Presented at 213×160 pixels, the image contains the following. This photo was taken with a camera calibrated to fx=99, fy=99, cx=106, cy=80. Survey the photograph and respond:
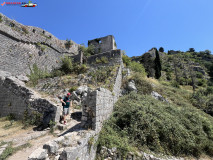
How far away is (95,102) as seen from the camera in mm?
4027

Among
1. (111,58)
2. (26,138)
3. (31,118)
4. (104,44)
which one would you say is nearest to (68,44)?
(104,44)

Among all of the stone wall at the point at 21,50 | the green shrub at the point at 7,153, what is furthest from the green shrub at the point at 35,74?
the green shrub at the point at 7,153

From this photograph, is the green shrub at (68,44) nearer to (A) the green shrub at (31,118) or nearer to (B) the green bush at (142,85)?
(B) the green bush at (142,85)

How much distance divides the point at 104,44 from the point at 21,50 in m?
12.9

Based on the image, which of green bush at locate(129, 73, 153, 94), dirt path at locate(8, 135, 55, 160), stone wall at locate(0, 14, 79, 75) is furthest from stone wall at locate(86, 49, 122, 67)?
dirt path at locate(8, 135, 55, 160)

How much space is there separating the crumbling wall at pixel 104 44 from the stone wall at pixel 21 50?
7518mm

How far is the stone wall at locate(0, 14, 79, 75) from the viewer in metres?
10.8

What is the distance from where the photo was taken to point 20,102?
21.8 feet

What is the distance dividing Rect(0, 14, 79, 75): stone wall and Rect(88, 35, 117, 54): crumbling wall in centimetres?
752

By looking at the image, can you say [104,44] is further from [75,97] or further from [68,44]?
[75,97]

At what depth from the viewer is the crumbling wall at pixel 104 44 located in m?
18.9

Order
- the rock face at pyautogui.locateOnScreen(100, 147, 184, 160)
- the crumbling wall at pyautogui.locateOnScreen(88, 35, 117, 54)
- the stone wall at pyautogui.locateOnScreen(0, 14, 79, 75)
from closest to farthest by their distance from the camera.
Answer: the rock face at pyautogui.locateOnScreen(100, 147, 184, 160)
the stone wall at pyautogui.locateOnScreen(0, 14, 79, 75)
the crumbling wall at pyautogui.locateOnScreen(88, 35, 117, 54)

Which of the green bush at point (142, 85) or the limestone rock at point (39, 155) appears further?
the green bush at point (142, 85)

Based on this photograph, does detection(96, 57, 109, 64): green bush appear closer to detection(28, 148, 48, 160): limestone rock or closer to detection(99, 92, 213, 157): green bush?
detection(99, 92, 213, 157): green bush
